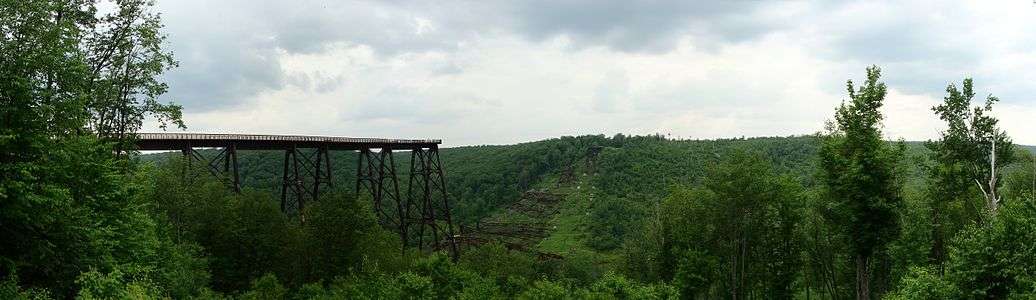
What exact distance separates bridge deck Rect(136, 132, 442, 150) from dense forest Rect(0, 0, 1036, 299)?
2153 millimetres

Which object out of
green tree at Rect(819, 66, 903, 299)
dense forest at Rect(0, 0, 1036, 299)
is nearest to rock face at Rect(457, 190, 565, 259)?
dense forest at Rect(0, 0, 1036, 299)

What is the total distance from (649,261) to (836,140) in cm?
1901

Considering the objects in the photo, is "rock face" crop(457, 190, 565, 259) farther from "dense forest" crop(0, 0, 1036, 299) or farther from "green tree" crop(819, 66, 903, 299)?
"green tree" crop(819, 66, 903, 299)

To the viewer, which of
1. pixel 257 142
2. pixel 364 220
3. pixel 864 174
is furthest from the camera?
pixel 257 142

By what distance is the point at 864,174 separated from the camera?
1892 centimetres

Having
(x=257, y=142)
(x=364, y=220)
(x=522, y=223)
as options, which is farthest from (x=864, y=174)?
(x=522, y=223)

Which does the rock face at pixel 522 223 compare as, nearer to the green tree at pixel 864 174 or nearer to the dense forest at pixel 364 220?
the dense forest at pixel 364 220

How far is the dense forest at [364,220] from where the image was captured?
43.5ft

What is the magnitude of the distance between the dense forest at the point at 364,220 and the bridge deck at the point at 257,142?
2153 mm

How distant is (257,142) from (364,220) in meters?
9.56

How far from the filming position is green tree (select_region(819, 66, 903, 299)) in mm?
19047

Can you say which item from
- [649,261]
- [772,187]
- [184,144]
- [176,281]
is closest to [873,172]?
[772,187]

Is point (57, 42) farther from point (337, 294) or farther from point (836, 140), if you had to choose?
point (836, 140)

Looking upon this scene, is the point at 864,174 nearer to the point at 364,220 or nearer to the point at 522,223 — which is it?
the point at 364,220
